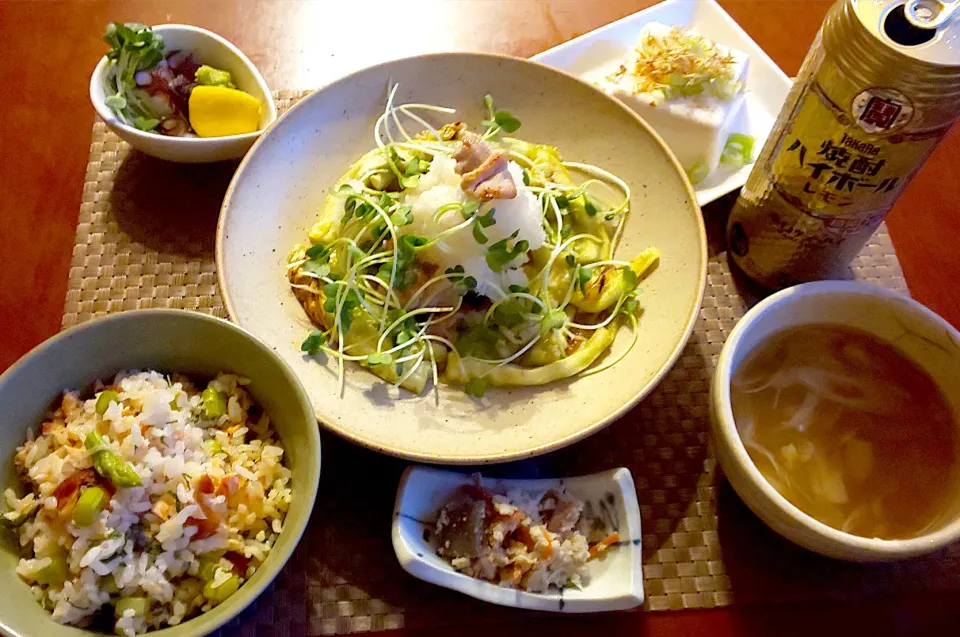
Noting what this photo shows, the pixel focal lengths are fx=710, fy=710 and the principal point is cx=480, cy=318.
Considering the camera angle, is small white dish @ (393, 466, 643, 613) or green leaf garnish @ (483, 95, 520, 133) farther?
green leaf garnish @ (483, 95, 520, 133)

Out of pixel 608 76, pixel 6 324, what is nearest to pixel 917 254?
pixel 608 76

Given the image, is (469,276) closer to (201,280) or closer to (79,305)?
(201,280)

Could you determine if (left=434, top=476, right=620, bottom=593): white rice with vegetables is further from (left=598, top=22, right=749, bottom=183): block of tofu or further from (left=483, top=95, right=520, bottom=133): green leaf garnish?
(left=598, top=22, right=749, bottom=183): block of tofu

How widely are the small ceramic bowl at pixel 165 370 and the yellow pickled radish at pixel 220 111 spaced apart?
2.26 ft

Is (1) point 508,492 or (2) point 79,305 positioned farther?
(2) point 79,305

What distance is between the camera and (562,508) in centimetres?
119

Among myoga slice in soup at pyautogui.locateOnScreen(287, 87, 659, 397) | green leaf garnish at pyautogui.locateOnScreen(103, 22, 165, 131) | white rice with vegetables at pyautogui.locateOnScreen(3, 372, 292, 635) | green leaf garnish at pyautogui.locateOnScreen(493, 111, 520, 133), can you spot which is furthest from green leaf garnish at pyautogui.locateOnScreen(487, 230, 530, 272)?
green leaf garnish at pyautogui.locateOnScreen(103, 22, 165, 131)

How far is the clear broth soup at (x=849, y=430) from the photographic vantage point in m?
1.14

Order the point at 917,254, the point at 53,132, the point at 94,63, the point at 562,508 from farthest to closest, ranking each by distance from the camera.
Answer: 1. the point at 94,63
2. the point at 53,132
3. the point at 917,254
4. the point at 562,508

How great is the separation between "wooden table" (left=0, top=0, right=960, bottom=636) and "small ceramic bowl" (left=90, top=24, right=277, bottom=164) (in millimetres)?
208

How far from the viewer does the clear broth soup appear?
1.14 meters

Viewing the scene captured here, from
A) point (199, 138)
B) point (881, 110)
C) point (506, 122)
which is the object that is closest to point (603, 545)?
point (881, 110)

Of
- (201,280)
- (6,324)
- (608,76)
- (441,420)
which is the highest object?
(608,76)

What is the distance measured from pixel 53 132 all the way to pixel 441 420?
1291 millimetres
